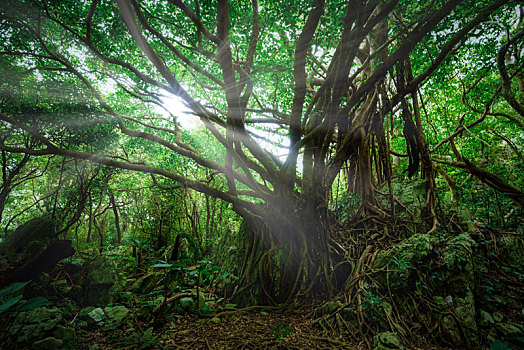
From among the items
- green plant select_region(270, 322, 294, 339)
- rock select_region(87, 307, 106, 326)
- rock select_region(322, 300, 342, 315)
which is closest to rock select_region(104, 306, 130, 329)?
rock select_region(87, 307, 106, 326)

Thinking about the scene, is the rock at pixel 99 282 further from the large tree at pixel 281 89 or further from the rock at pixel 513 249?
the rock at pixel 513 249

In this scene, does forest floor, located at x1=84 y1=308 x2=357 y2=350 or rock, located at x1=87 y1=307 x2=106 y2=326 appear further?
rock, located at x1=87 y1=307 x2=106 y2=326

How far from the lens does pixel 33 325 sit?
1.92 m

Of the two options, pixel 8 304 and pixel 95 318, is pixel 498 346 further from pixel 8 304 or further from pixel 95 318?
pixel 95 318

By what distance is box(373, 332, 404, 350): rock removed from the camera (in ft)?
6.49

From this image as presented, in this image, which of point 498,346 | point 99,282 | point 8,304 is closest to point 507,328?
point 498,346

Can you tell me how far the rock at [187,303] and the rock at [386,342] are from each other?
2076mm

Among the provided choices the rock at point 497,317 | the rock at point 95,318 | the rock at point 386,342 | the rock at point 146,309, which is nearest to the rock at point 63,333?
the rock at point 95,318

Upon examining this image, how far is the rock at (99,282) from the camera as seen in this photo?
3.03 m

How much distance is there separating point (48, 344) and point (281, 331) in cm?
208

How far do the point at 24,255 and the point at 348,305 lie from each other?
13.7ft

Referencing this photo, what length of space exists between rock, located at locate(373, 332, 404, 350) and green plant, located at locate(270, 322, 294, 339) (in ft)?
2.69

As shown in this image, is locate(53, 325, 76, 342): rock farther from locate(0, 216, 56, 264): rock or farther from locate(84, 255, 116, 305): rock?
locate(0, 216, 56, 264): rock

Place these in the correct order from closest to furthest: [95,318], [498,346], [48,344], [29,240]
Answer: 1. [498,346]
2. [48,344]
3. [95,318]
4. [29,240]
